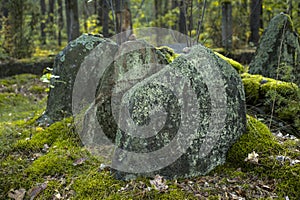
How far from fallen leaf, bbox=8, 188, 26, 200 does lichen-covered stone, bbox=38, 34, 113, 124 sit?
1738 millimetres

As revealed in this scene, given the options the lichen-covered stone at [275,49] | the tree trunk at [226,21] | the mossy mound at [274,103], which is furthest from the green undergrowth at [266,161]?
the tree trunk at [226,21]

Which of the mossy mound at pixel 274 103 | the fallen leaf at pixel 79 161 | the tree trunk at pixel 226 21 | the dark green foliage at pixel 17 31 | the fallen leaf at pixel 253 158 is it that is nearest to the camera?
the fallen leaf at pixel 253 158

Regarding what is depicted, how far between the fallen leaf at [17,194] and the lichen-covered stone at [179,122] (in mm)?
963

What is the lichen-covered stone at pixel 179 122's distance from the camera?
2947 mm

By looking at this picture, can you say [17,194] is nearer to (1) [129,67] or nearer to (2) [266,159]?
(1) [129,67]

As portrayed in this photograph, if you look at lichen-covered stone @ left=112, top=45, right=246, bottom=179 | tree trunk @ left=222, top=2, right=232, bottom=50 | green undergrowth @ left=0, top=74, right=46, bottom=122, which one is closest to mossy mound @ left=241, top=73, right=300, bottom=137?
lichen-covered stone @ left=112, top=45, right=246, bottom=179

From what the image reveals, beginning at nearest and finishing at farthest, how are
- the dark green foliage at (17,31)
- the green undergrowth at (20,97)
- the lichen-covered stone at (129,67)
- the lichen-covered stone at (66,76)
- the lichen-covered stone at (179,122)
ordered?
the lichen-covered stone at (179,122)
the lichen-covered stone at (129,67)
the lichen-covered stone at (66,76)
the green undergrowth at (20,97)
the dark green foliage at (17,31)

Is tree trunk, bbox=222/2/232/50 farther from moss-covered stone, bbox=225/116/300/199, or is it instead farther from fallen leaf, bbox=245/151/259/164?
fallen leaf, bbox=245/151/259/164

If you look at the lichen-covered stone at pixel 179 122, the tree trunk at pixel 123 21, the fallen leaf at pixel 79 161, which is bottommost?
the fallen leaf at pixel 79 161

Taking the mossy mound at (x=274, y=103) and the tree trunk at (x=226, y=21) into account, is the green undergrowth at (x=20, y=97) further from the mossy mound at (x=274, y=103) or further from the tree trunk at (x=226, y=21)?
the tree trunk at (x=226, y=21)

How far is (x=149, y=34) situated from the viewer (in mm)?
18406

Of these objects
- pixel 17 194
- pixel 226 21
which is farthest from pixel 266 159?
pixel 226 21

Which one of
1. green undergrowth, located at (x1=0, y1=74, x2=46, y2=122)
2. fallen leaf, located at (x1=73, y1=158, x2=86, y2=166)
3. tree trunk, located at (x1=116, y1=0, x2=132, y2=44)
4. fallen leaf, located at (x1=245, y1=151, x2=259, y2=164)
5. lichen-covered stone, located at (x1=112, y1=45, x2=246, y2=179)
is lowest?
green undergrowth, located at (x1=0, y1=74, x2=46, y2=122)

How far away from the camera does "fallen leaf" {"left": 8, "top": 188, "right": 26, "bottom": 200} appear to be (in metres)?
3.03
